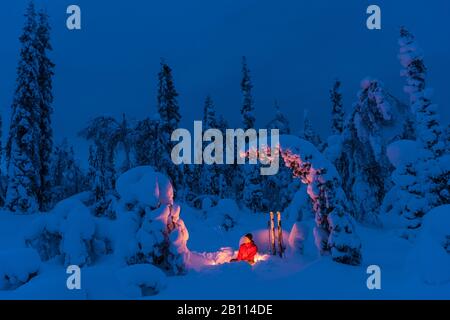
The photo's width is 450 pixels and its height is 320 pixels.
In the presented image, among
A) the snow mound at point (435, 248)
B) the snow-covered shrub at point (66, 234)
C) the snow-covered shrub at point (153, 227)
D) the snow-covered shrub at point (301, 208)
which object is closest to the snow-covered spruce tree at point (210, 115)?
the snow-covered shrub at point (301, 208)

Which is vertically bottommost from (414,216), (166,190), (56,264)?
(56,264)

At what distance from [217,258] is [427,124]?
8916 mm

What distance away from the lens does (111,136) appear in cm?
2348

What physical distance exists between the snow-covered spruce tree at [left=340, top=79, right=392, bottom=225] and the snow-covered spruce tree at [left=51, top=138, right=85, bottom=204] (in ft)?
89.7

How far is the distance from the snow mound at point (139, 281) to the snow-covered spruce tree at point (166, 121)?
21.9 metres

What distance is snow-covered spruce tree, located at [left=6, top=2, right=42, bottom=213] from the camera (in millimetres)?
22053

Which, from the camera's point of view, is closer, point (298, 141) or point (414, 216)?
point (298, 141)

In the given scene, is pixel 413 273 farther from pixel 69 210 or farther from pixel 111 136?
pixel 111 136

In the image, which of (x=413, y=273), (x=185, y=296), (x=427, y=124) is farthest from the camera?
(x=427, y=124)

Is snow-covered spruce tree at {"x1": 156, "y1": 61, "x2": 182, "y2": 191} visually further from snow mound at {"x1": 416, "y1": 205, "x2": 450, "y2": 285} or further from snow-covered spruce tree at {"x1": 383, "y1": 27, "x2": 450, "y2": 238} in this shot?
snow mound at {"x1": 416, "y1": 205, "x2": 450, "y2": 285}

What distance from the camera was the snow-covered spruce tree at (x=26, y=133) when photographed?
72.4 ft

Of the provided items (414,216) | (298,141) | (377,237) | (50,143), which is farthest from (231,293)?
(50,143)

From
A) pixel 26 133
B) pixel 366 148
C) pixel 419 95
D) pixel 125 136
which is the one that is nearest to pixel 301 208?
pixel 366 148

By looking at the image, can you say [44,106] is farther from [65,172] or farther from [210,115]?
[65,172]
